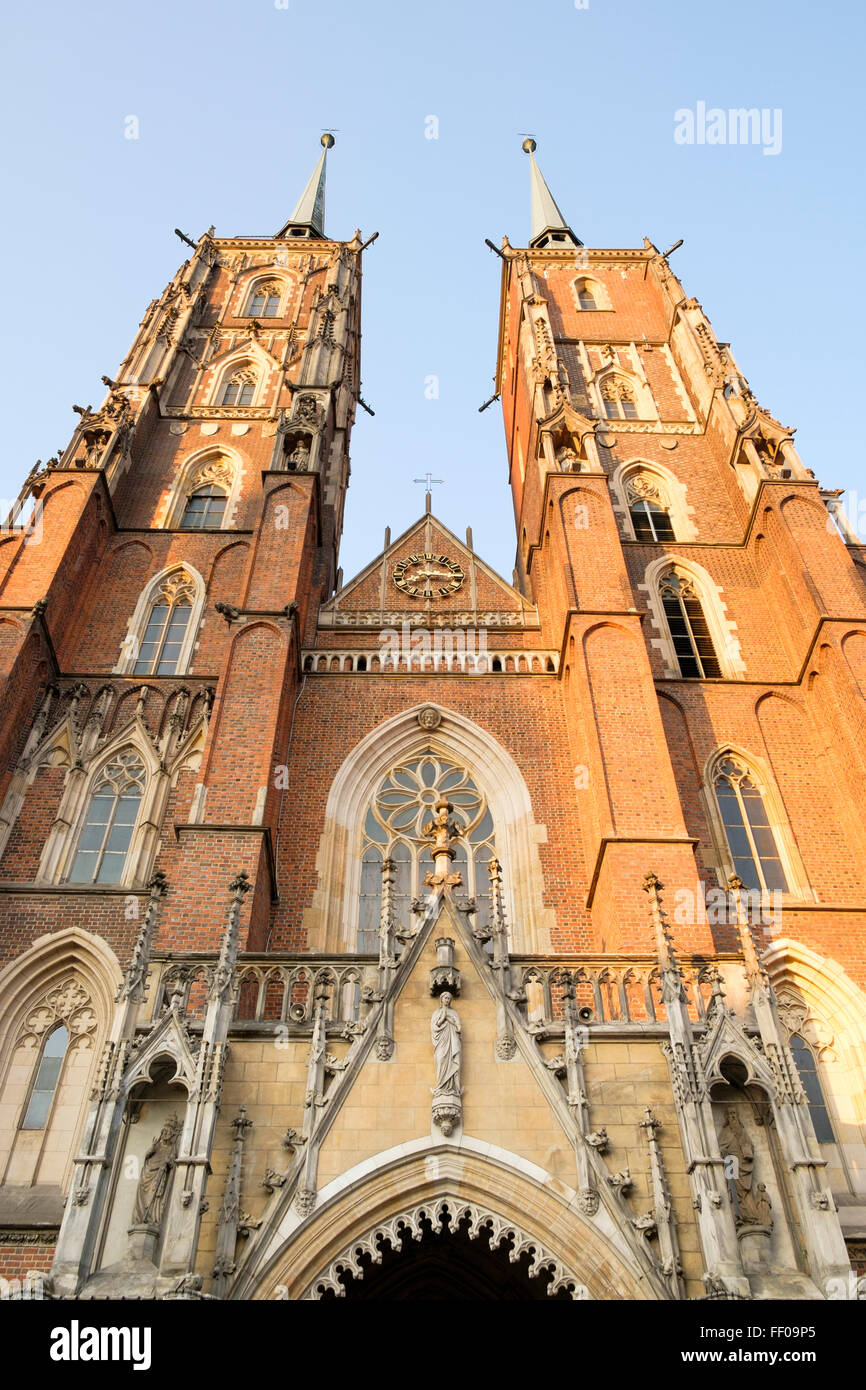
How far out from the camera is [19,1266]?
10375mm

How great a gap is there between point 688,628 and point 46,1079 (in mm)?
12139

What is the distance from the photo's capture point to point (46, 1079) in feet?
40.8

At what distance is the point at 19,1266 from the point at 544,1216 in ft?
17.6

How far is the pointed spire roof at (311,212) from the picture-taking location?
130 ft

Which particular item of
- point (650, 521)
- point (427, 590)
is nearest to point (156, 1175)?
point (427, 590)

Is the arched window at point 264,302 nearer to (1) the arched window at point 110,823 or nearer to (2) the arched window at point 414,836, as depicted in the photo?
(1) the arched window at point 110,823

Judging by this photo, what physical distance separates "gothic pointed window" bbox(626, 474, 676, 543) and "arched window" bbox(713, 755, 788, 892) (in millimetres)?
6154

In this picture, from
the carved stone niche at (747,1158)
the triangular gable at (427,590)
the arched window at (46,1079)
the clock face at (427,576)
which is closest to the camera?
the carved stone niche at (747,1158)

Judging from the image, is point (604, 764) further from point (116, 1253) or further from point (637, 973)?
point (116, 1253)

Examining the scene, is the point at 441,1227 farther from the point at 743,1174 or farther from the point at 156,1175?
the point at 743,1174

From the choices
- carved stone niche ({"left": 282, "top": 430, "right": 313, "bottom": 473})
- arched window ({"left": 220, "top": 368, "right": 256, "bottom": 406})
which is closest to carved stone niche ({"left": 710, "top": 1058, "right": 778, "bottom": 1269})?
carved stone niche ({"left": 282, "top": 430, "right": 313, "bottom": 473})

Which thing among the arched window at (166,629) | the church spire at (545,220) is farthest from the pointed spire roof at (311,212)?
the arched window at (166,629)

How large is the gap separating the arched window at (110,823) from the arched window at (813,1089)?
8770mm
